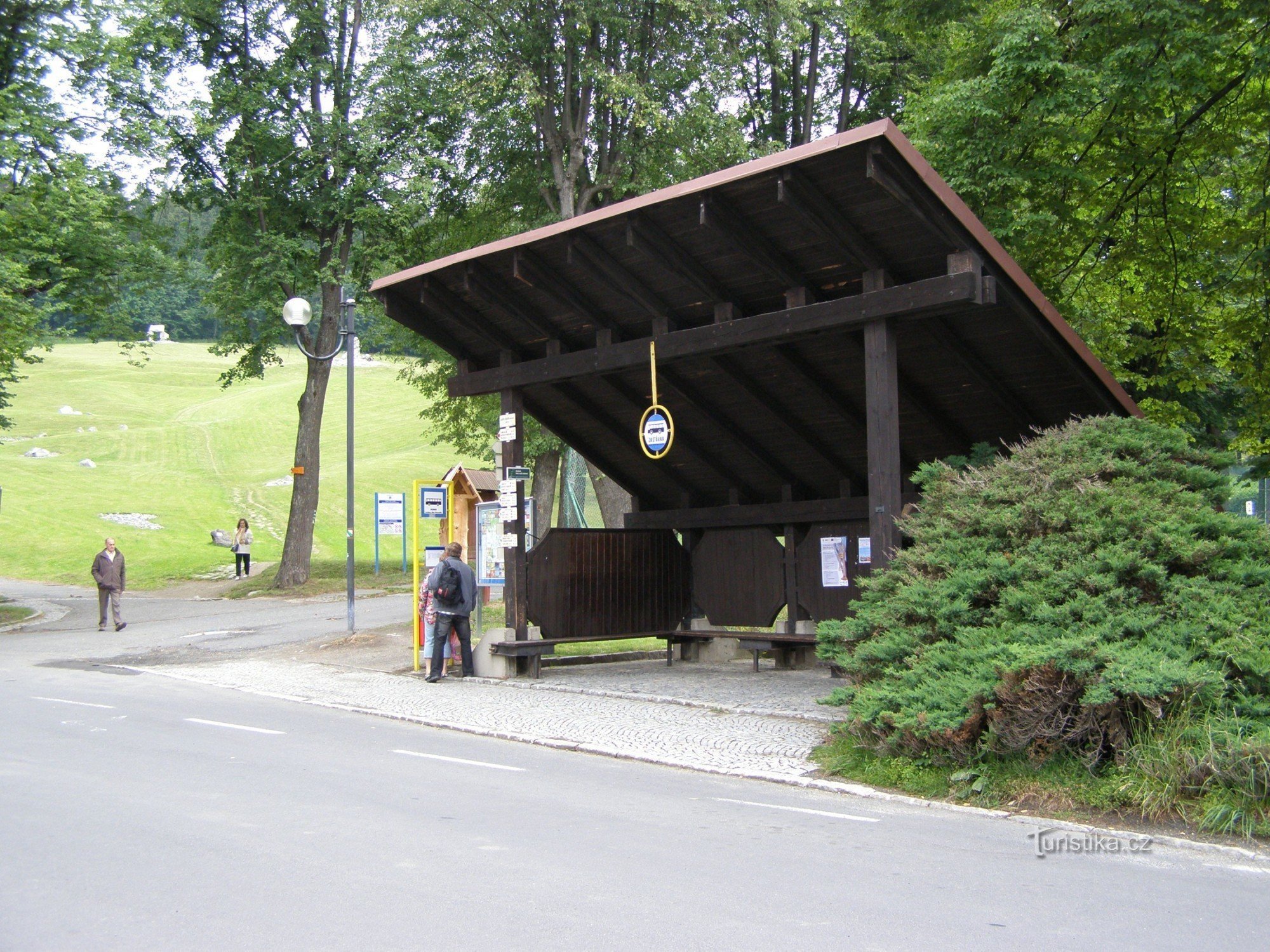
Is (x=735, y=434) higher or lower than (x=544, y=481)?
lower

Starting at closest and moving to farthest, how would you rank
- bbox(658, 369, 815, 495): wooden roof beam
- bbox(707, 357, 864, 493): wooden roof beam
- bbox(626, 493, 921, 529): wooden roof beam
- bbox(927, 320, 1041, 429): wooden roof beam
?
1. bbox(927, 320, 1041, 429): wooden roof beam
2. bbox(707, 357, 864, 493): wooden roof beam
3. bbox(658, 369, 815, 495): wooden roof beam
4. bbox(626, 493, 921, 529): wooden roof beam

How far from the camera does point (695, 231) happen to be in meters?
11.3

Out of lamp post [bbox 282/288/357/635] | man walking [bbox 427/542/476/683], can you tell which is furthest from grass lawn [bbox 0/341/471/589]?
man walking [bbox 427/542/476/683]

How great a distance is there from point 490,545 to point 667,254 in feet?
17.9

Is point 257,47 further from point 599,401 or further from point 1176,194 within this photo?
point 1176,194

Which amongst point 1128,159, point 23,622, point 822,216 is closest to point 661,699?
point 822,216

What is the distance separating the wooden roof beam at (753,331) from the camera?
9.97 meters

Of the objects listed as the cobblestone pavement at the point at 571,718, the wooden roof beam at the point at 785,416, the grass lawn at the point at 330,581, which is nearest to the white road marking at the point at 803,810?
the cobblestone pavement at the point at 571,718

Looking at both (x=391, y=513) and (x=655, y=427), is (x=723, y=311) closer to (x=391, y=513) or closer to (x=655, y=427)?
(x=655, y=427)

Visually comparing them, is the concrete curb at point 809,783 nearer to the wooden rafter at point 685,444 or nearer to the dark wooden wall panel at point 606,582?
the dark wooden wall panel at point 606,582

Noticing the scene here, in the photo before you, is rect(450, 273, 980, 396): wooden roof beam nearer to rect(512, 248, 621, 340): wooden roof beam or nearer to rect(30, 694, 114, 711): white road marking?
rect(512, 248, 621, 340): wooden roof beam

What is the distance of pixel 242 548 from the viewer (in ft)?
108

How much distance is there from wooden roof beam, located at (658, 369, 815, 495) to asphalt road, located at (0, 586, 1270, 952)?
5935mm

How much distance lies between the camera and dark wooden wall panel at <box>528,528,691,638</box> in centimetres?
1465
